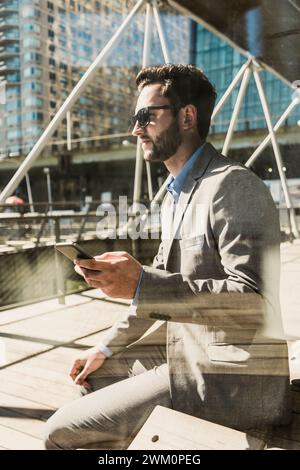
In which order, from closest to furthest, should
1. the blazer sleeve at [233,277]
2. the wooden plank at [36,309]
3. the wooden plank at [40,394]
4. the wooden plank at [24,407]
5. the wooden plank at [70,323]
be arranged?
the blazer sleeve at [233,277], the wooden plank at [24,407], the wooden plank at [40,394], the wooden plank at [70,323], the wooden plank at [36,309]

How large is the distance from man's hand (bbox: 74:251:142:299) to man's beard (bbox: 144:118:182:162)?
→ 17.1 inches

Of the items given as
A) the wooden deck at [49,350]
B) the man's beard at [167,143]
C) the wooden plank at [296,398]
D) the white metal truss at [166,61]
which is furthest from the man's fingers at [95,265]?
the white metal truss at [166,61]

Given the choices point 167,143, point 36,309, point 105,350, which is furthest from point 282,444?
point 36,309

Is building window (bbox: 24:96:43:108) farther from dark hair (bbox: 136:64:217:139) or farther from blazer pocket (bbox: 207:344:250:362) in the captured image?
blazer pocket (bbox: 207:344:250:362)

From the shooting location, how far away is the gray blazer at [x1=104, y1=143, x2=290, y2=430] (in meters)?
0.97

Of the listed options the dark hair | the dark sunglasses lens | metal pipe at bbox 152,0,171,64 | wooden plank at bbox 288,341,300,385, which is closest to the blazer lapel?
the dark hair

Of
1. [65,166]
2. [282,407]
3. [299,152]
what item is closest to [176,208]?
[282,407]

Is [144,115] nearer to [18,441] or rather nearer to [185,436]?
[185,436]

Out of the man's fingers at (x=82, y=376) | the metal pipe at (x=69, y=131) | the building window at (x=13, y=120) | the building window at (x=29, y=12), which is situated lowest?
the man's fingers at (x=82, y=376)

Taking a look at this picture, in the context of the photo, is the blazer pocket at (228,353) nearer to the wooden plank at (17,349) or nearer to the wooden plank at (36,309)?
the wooden plank at (17,349)

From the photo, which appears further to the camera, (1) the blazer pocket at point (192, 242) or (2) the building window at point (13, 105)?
(2) the building window at point (13, 105)

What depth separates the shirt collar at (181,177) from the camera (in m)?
1.25

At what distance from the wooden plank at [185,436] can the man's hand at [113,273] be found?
1.18 feet

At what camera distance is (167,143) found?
1290 millimetres
